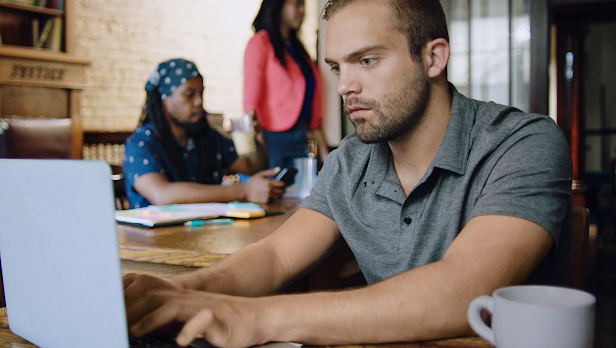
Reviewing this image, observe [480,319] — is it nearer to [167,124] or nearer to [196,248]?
[196,248]

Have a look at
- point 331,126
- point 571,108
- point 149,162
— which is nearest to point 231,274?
point 149,162

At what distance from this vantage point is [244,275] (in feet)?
3.09

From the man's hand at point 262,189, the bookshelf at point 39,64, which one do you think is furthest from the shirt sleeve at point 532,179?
the bookshelf at point 39,64

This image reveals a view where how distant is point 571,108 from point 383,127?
744 cm

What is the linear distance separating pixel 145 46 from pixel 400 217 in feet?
16.4

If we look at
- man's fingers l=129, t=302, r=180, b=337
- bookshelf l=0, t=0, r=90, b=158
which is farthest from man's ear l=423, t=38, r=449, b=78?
bookshelf l=0, t=0, r=90, b=158

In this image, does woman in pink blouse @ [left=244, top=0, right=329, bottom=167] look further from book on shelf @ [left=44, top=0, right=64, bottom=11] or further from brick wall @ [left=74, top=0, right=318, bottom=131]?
brick wall @ [left=74, top=0, right=318, bottom=131]

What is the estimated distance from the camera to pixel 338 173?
1.21m

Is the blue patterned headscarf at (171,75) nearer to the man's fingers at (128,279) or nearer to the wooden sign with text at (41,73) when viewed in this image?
the man's fingers at (128,279)

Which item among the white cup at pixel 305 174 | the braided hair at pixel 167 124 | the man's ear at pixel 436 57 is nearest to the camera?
the man's ear at pixel 436 57

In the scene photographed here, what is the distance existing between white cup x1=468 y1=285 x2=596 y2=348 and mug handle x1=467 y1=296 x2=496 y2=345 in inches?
0.5

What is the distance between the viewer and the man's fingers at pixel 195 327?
605 mm

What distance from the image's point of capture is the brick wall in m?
5.05

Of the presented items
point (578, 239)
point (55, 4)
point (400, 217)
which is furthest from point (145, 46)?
point (578, 239)
